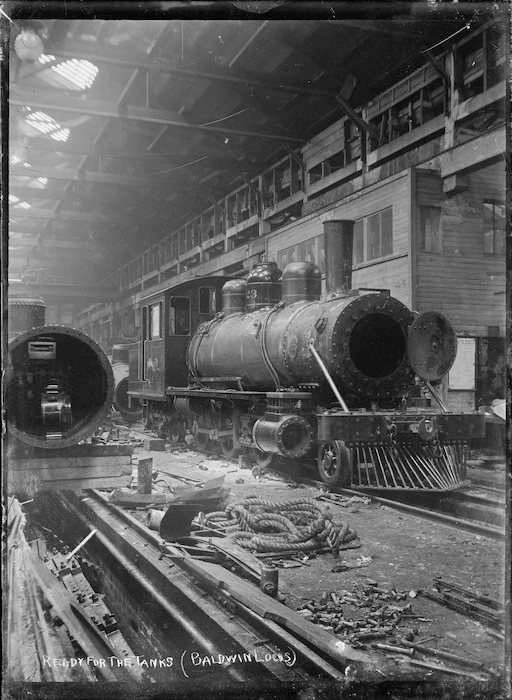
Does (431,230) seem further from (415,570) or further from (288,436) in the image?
(415,570)

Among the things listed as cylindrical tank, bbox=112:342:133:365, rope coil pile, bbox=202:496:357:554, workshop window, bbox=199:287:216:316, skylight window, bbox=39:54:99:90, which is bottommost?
rope coil pile, bbox=202:496:357:554

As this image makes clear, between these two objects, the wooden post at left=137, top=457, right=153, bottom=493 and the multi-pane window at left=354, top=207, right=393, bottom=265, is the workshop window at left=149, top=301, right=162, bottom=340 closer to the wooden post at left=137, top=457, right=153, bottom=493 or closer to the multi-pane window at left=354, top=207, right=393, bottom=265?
the multi-pane window at left=354, top=207, right=393, bottom=265

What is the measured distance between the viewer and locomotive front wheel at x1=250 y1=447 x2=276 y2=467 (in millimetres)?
7797

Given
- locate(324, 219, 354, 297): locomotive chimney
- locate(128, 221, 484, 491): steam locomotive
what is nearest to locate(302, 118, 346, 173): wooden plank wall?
locate(128, 221, 484, 491): steam locomotive

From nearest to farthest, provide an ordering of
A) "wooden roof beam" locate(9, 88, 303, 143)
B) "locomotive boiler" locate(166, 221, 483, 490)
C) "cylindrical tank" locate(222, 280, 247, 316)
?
"wooden roof beam" locate(9, 88, 303, 143)
"locomotive boiler" locate(166, 221, 483, 490)
"cylindrical tank" locate(222, 280, 247, 316)

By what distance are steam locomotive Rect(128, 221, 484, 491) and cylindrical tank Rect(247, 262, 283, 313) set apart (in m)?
0.02

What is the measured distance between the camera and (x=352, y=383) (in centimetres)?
660

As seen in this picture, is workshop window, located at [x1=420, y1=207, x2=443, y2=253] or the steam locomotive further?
workshop window, located at [x1=420, y1=207, x2=443, y2=253]

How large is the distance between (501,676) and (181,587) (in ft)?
5.99

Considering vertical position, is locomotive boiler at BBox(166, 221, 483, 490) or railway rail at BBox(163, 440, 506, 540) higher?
locomotive boiler at BBox(166, 221, 483, 490)

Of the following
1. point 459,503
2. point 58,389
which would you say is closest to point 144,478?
point 58,389

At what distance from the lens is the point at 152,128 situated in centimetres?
847

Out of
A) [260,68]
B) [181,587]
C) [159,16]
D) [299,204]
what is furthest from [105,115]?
[299,204]

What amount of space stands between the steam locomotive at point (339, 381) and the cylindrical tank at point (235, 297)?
2.28ft
